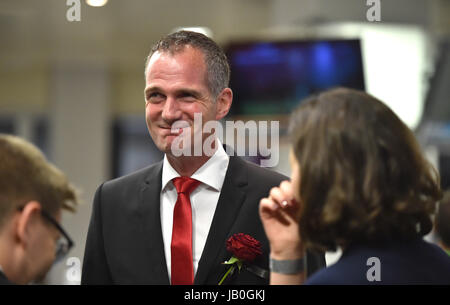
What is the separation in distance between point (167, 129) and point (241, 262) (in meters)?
0.27

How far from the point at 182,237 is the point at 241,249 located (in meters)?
0.12

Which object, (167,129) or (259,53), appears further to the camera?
(259,53)

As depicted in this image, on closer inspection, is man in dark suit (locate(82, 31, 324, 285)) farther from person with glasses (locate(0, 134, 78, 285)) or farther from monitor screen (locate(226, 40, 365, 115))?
monitor screen (locate(226, 40, 365, 115))

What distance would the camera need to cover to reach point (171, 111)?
44.6 inches

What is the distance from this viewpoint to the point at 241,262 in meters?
1.16

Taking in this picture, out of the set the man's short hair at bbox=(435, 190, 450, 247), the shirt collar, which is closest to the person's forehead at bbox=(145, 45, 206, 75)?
the shirt collar

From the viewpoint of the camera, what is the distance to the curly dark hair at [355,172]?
3.42ft

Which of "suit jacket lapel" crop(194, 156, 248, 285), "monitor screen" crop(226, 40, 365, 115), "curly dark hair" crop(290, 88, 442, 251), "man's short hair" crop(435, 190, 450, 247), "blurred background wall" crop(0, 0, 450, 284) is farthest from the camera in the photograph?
"blurred background wall" crop(0, 0, 450, 284)

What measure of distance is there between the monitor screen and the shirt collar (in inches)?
89.7

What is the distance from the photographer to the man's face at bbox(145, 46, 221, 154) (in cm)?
113

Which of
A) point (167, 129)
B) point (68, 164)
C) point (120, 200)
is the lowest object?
point (68, 164)

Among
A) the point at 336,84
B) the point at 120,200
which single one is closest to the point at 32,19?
the point at 336,84

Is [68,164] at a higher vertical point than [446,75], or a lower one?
lower
